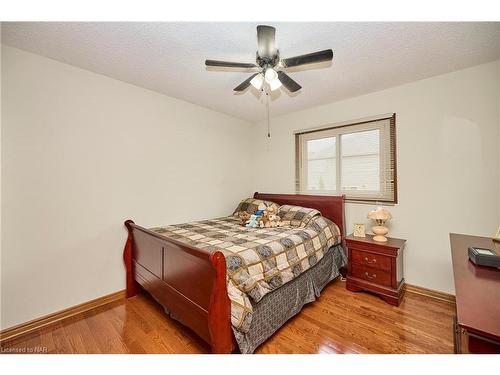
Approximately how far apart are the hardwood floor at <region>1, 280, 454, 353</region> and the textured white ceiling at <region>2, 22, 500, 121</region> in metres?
2.22

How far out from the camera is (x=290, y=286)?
2.01 metres

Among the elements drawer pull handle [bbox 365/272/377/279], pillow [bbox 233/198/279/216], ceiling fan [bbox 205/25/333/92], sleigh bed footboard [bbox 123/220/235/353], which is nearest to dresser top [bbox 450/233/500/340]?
drawer pull handle [bbox 365/272/377/279]

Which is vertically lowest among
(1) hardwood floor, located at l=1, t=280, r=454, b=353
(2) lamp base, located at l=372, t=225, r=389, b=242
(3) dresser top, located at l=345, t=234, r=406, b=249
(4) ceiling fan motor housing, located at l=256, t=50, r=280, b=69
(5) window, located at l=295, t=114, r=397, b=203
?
(1) hardwood floor, located at l=1, t=280, r=454, b=353

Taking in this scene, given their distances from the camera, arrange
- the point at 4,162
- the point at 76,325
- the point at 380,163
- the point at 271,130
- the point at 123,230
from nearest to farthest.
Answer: the point at 4,162
the point at 76,325
the point at 123,230
the point at 380,163
the point at 271,130

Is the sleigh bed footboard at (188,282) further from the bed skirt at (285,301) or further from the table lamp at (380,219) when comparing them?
the table lamp at (380,219)

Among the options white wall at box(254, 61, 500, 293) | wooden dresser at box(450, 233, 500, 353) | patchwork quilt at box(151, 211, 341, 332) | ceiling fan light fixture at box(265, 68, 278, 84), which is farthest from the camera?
white wall at box(254, 61, 500, 293)

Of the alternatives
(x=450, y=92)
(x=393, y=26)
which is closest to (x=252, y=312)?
(x=393, y=26)

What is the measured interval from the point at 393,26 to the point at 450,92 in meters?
1.29

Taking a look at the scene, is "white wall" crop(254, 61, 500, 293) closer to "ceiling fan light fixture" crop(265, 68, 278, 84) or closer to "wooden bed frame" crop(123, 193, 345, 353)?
"ceiling fan light fixture" crop(265, 68, 278, 84)

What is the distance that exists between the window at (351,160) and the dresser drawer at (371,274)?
87cm

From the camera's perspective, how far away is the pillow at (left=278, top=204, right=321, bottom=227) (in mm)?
2770

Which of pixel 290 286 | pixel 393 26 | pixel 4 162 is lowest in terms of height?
pixel 290 286

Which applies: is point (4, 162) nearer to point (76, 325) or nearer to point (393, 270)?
point (76, 325)

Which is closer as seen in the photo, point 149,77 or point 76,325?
point 76,325
